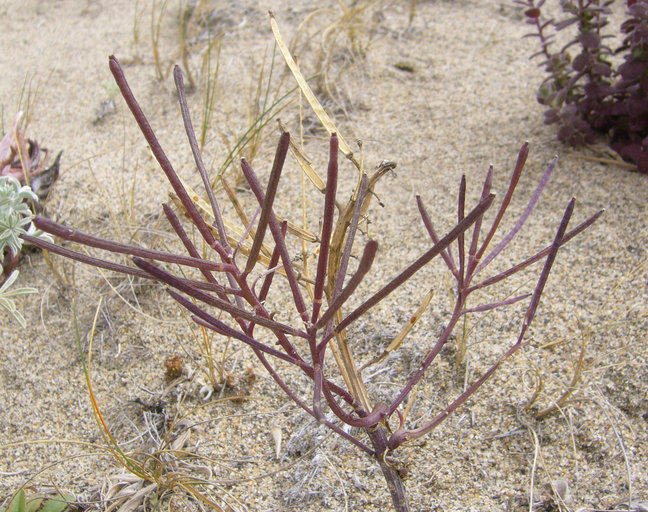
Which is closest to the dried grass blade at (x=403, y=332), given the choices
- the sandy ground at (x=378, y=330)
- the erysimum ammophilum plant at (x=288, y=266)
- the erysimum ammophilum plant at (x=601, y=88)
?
the erysimum ammophilum plant at (x=288, y=266)

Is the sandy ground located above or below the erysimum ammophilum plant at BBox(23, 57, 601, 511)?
below

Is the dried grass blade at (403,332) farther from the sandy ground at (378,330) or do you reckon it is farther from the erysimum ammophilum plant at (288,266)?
the sandy ground at (378,330)

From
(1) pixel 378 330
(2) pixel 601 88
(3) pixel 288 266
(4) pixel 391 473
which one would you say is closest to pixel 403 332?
(4) pixel 391 473

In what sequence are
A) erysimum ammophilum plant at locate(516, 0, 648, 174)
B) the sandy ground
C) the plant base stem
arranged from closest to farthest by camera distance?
the plant base stem, the sandy ground, erysimum ammophilum plant at locate(516, 0, 648, 174)

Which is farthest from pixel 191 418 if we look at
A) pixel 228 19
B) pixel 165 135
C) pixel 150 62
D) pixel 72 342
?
pixel 228 19

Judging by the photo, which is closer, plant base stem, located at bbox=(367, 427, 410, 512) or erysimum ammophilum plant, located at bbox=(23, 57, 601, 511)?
erysimum ammophilum plant, located at bbox=(23, 57, 601, 511)

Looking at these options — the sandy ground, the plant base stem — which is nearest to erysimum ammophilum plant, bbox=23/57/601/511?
the plant base stem

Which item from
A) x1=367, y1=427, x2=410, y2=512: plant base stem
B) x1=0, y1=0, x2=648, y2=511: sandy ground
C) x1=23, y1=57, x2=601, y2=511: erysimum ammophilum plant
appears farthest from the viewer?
x1=0, y1=0, x2=648, y2=511: sandy ground

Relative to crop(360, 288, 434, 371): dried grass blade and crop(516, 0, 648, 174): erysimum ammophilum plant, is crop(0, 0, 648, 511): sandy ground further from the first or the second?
crop(360, 288, 434, 371): dried grass blade
